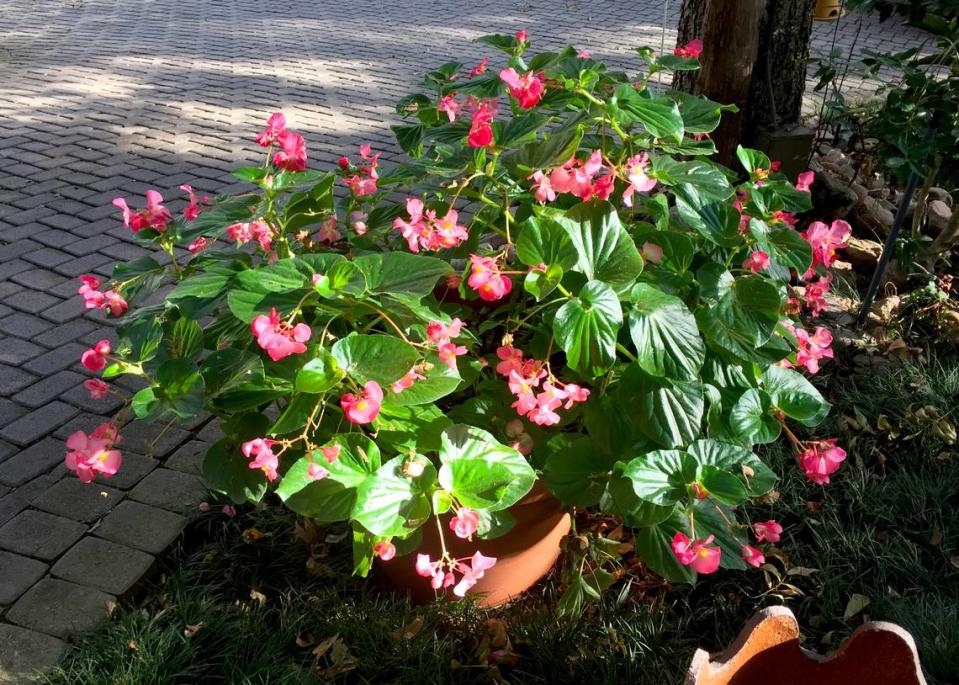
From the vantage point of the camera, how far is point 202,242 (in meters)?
1.91

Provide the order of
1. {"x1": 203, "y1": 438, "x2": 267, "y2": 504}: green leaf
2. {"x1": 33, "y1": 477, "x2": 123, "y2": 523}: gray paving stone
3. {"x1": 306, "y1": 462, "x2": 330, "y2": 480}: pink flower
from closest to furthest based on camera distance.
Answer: {"x1": 306, "y1": 462, "x2": 330, "y2": 480}: pink flower → {"x1": 203, "y1": 438, "x2": 267, "y2": 504}: green leaf → {"x1": 33, "y1": 477, "x2": 123, "y2": 523}: gray paving stone

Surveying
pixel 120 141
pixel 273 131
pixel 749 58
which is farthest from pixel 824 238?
pixel 120 141

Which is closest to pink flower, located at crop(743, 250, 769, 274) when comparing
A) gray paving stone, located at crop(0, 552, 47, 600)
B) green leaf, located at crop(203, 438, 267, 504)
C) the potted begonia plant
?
the potted begonia plant

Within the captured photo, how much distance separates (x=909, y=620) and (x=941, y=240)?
6.14ft

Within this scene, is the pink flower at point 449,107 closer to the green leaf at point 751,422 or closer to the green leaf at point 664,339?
the green leaf at point 664,339

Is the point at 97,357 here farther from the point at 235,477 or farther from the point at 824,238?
the point at 824,238

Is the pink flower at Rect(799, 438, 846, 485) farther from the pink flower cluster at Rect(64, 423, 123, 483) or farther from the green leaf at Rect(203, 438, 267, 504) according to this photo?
the pink flower cluster at Rect(64, 423, 123, 483)

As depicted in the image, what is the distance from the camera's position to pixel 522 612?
2.10 meters

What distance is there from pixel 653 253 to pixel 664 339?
29 cm

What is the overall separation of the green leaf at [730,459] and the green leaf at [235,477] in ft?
2.77

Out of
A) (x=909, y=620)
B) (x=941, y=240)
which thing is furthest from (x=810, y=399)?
(x=941, y=240)

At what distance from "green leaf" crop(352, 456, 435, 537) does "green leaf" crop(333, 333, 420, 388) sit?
0.17 meters

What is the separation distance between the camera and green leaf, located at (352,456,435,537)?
143cm

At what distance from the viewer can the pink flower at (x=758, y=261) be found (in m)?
1.66
